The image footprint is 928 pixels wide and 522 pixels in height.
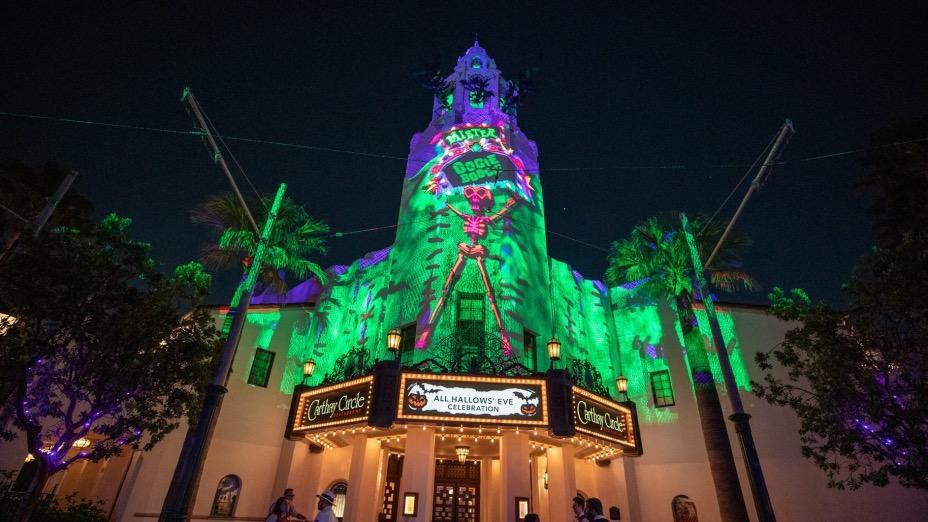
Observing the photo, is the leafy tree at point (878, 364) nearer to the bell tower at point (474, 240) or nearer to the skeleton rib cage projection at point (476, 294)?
the skeleton rib cage projection at point (476, 294)

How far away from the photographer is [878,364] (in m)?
12.7

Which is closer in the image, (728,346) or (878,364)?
(878,364)

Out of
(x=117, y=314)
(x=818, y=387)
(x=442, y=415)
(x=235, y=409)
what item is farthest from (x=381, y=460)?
(x=818, y=387)

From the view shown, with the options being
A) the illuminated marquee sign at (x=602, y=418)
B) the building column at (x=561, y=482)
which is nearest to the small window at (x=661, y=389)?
the illuminated marquee sign at (x=602, y=418)

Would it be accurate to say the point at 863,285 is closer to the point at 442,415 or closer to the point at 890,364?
the point at 890,364

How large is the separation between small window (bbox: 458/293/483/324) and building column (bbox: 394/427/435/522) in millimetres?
4947

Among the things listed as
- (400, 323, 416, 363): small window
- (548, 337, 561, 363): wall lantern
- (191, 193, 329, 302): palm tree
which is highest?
(191, 193, 329, 302): palm tree

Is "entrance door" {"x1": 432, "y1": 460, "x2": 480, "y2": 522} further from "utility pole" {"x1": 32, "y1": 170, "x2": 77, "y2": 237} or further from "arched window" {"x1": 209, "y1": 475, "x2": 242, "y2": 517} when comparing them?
"utility pole" {"x1": 32, "y1": 170, "x2": 77, "y2": 237}

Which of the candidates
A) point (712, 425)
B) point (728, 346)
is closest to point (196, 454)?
point (712, 425)

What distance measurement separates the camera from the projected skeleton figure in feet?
61.9

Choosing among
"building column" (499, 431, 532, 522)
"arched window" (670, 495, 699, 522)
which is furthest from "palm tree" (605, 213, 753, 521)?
"building column" (499, 431, 532, 522)

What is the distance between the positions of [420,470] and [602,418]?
698 centimetres

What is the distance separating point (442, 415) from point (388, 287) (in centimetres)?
842

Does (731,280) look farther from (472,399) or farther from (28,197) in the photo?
(28,197)
